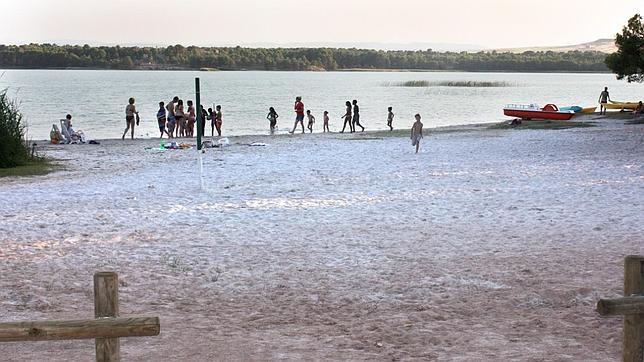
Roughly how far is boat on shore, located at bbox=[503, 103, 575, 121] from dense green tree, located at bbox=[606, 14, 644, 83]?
3140 millimetres

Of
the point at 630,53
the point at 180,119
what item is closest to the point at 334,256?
the point at 180,119

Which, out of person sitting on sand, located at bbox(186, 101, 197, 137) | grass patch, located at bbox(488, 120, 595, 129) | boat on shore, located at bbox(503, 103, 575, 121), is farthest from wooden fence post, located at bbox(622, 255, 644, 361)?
boat on shore, located at bbox(503, 103, 575, 121)

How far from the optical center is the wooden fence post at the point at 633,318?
13.2 feet

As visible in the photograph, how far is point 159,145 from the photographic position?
78.8 feet

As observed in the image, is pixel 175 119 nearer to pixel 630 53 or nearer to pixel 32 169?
pixel 32 169

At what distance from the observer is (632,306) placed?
13.2 ft

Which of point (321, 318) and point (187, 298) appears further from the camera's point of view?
point (187, 298)

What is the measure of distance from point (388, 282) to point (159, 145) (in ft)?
55.8

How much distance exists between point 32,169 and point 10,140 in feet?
3.85

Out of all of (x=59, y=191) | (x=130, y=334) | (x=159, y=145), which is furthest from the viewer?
(x=159, y=145)

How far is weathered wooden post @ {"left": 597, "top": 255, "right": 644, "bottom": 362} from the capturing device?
13.0 ft

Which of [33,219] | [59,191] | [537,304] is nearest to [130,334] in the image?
[537,304]

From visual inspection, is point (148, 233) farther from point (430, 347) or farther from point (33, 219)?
point (430, 347)

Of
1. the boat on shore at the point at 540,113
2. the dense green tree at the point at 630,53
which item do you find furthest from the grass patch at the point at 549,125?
the dense green tree at the point at 630,53
